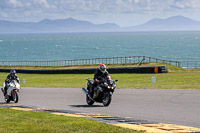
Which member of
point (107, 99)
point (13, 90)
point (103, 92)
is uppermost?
point (13, 90)

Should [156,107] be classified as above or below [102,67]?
below

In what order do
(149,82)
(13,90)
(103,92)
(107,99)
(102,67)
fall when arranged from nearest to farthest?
(102,67) → (107,99) → (103,92) → (13,90) → (149,82)

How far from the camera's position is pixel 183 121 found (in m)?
11.9

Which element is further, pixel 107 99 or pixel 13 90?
pixel 13 90

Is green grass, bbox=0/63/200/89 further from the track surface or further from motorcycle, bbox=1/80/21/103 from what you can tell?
motorcycle, bbox=1/80/21/103

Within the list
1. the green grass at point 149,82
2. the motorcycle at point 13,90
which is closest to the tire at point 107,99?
the motorcycle at point 13,90

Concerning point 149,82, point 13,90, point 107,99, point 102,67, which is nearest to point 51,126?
point 102,67

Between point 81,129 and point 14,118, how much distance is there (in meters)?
3.17

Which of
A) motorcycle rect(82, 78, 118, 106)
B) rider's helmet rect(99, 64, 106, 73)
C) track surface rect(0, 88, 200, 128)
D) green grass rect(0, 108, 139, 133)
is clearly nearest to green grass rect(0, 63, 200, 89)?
track surface rect(0, 88, 200, 128)

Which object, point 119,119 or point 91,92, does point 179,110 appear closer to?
point 119,119

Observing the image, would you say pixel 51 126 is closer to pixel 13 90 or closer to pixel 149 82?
pixel 13 90

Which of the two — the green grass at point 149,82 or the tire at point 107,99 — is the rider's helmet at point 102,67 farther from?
the green grass at point 149,82

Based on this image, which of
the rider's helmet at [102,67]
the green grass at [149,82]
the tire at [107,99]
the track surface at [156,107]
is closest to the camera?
the track surface at [156,107]

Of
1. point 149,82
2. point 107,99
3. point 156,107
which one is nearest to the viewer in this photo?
point 156,107
